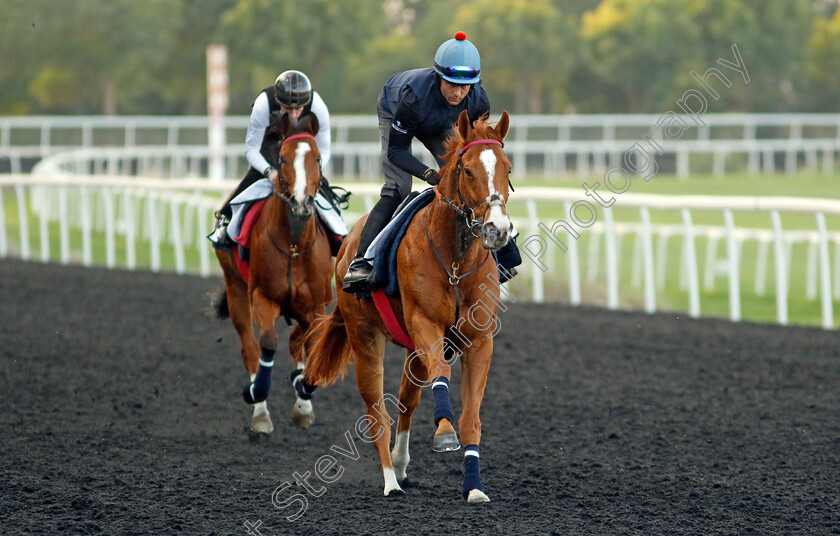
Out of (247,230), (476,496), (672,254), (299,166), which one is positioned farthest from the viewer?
(672,254)

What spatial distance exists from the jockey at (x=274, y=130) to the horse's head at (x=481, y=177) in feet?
5.77

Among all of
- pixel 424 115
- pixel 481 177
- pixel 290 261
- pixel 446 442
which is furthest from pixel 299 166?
pixel 446 442

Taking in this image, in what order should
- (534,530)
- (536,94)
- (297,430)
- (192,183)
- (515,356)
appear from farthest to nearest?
(536,94), (192,183), (515,356), (297,430), (534,530)

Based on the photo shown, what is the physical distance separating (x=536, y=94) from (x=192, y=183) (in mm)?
30088

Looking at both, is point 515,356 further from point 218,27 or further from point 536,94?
point 536,94

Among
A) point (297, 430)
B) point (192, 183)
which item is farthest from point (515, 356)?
point (192, 183)

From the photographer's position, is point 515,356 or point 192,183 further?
point 192,183

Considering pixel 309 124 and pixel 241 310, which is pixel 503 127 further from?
pixel 241 310

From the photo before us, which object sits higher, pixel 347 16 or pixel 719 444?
pixel 347 16

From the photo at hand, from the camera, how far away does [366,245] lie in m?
5.14

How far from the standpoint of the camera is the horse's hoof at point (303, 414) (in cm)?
609

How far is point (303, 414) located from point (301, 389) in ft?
0.49

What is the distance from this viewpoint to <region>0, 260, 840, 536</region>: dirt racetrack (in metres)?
4.49

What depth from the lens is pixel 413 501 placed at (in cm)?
479
